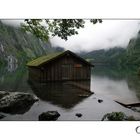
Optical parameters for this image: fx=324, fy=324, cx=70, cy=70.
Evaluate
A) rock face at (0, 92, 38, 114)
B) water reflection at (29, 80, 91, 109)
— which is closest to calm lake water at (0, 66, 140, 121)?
water reflection at (29, 80, 91, 109)

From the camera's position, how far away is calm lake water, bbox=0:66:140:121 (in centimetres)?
736

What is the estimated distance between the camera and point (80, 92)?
7773mm

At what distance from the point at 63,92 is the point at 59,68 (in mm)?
586

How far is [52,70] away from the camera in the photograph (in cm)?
779

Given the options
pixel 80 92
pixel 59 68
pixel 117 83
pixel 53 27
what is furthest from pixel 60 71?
pixel 117 83

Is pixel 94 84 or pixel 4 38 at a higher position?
pixel 4 38

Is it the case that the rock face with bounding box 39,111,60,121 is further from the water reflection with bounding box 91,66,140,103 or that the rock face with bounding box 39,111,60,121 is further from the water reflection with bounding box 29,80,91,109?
Result: the water reflection with bounding box 91,66,140,103

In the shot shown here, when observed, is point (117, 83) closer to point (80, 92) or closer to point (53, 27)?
point (80, 92)

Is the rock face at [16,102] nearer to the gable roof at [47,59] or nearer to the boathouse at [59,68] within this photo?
the boathouse at [59,68]

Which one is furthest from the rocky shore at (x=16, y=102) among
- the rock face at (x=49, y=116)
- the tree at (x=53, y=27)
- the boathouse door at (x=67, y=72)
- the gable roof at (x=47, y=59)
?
the tree at (x=53, y=27)

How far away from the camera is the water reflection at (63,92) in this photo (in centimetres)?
759
